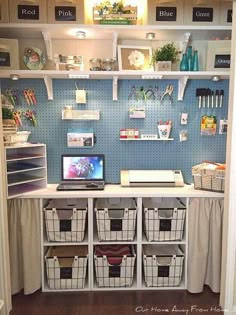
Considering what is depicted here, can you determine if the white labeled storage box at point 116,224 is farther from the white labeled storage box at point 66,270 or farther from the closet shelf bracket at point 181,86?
the closet shelf bracket at point 181,86

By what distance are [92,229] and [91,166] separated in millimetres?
588

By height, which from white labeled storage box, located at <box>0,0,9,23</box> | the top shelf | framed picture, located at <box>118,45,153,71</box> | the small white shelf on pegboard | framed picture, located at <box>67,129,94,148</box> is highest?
white labeled storage box, located at <box>0,0,9,23</box>

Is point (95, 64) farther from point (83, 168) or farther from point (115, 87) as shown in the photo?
point (83, 168)

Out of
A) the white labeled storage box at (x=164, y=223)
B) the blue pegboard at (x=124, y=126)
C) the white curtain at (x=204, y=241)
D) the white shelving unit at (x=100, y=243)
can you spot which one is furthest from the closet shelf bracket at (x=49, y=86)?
the white curtain at (x=204, y=241)

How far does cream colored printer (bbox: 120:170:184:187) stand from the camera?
2.42 metres

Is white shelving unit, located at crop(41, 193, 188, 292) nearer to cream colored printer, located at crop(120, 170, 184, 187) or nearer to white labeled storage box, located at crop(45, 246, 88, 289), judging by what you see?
white labeled storage box, located at crop(45, 246, 88, 289)

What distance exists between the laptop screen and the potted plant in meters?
0.93

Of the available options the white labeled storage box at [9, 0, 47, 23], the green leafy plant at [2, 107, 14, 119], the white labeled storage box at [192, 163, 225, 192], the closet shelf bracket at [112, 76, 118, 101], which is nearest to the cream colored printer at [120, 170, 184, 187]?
the white labeled storage box at [192, 163, 225, 192]

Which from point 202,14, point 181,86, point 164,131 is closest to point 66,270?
point 164,131

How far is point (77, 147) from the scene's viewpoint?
8.68 ft

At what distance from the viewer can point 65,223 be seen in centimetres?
227

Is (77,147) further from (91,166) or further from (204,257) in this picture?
(204,257)

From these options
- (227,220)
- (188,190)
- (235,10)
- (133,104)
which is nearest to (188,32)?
(235,10)

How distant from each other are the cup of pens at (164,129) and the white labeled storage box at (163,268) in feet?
3.32
